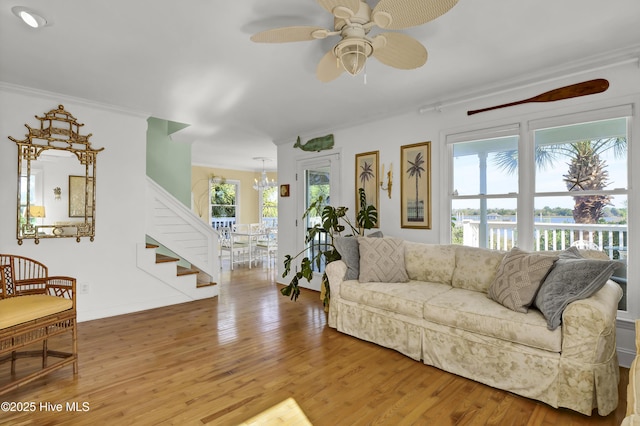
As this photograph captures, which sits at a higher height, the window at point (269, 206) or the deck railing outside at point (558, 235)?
the window at point (269, 206)

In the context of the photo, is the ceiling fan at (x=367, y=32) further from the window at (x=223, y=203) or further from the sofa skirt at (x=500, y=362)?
the window at (x=223, y=203)

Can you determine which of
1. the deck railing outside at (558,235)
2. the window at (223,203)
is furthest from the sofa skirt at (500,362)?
the window at (223,203)

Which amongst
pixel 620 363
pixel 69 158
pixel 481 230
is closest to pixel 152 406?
pixel 69 158

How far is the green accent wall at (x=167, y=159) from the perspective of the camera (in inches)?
210

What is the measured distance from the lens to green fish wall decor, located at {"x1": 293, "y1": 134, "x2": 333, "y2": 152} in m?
4.85

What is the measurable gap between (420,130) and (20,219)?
14.3ft

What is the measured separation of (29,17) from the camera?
2.09m

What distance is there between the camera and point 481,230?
3463 millimetres

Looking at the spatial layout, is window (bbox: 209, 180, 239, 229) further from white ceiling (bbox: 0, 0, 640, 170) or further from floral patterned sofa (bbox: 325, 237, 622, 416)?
floral patterned sofa (bbox: 325, 237, 622, 416)

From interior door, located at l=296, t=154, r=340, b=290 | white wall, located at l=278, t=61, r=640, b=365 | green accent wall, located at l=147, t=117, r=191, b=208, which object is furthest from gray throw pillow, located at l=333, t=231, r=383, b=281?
green accent wall, located at l=147, t=117, r=191, b=208

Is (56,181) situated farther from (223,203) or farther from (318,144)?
(223,203)

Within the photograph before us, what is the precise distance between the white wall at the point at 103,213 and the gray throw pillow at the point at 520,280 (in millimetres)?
3875

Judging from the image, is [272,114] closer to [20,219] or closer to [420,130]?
[420,130]

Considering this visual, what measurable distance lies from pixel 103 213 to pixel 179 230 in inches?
37.6
